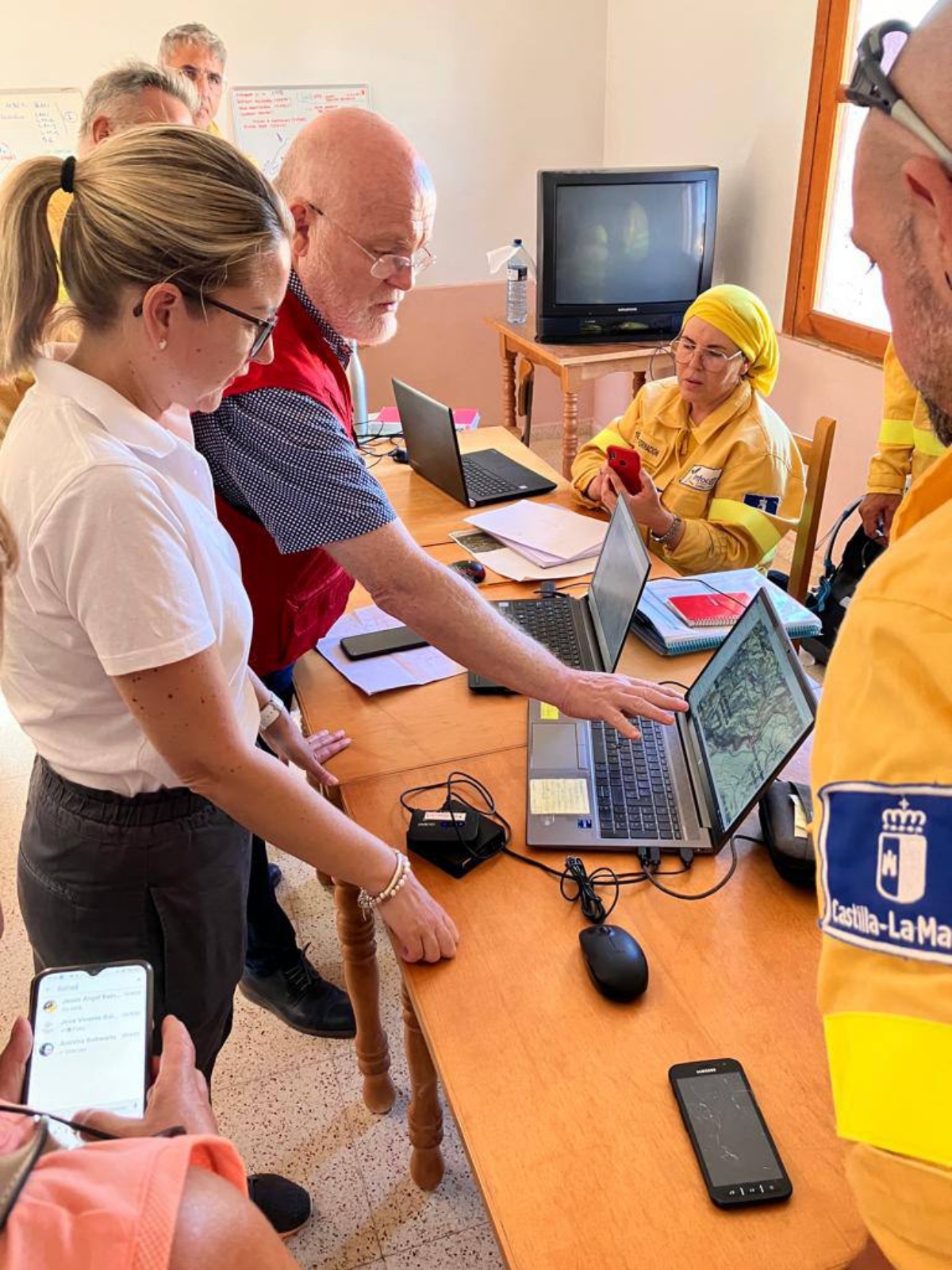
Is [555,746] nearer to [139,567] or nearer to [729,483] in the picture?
[139,567]

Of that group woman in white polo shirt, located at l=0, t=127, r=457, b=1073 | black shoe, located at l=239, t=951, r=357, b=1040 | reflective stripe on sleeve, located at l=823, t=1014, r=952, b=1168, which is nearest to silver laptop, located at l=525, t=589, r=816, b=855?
woman in white polo shirt, located at l=0, t=127, r=457, b=1073

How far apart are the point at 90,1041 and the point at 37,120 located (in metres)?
4.31

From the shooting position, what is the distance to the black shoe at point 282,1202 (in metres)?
1.51

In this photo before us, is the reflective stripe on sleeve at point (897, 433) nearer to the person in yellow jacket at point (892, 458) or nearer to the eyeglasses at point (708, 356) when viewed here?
the person in yellow jacket at point (892, 458)

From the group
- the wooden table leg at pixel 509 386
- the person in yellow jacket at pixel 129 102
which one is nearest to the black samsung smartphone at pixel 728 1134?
the person in yellow jacket at pixel 129 102

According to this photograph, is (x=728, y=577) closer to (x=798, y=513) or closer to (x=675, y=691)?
(x=675, y=691)

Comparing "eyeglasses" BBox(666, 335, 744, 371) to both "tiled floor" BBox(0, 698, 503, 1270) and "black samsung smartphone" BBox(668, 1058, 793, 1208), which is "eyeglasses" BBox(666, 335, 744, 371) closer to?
"tiled floor" BBox(0, 698, 503, 1270)

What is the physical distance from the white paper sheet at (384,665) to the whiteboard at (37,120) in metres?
3.30

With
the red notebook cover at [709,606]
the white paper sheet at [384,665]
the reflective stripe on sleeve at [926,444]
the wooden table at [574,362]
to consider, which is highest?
the reflective stripe on sleeve at [926,444]

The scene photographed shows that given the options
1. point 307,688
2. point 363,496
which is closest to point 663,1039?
point 363,496

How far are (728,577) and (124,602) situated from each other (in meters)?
1.26

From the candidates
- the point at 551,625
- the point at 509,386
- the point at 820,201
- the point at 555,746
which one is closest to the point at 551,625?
the point at 551,625

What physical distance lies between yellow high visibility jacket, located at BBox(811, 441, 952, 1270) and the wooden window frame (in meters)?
3.06

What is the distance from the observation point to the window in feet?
10.3
